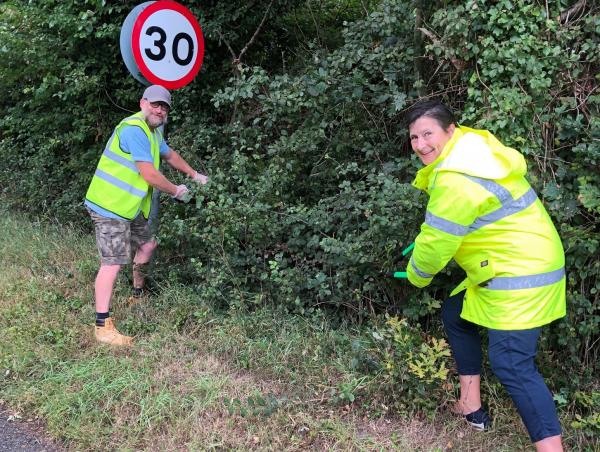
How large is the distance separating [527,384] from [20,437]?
273 centimetres

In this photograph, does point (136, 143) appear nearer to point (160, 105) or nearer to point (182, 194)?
point (160, 105)

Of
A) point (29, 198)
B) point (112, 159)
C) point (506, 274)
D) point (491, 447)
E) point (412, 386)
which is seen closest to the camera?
point (506, 274)

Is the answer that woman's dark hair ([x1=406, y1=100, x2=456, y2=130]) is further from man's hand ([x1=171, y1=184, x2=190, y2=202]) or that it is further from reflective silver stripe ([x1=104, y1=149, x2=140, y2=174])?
reflective silver stripe ([x1=104, y1=149, x2=140, y2=174])

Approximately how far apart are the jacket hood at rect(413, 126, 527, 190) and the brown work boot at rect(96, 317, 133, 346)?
2459 millimetres

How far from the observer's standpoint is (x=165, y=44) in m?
4.08

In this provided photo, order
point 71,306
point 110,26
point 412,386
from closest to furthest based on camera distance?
point 412,386 → point 71,306 → point 110,26

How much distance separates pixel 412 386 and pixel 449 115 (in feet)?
4.99

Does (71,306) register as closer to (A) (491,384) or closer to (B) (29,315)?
(B) (29,315)

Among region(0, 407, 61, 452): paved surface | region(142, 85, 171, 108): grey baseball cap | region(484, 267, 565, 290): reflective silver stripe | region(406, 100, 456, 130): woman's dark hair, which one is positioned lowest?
region(0, 407, 61, 452): paved surface

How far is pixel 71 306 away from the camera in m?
4.23

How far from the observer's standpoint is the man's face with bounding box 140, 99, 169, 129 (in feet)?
12.6

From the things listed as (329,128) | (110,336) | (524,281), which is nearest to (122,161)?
(110,336)

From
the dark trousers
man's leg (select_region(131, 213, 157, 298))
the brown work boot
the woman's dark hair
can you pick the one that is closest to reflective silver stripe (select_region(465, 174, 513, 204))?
the woman's dark hair

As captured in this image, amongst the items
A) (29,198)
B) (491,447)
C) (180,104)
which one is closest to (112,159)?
(180,104)
